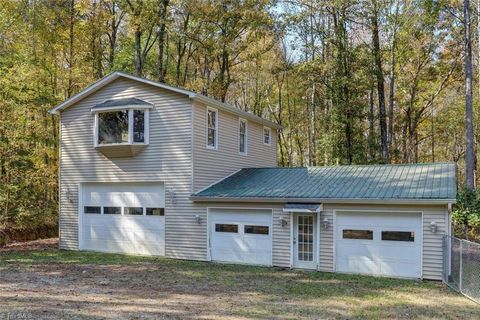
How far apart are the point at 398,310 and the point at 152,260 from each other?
7674 millimetres

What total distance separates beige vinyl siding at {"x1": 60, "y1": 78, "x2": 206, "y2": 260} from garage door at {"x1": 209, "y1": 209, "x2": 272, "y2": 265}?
47 centimetres

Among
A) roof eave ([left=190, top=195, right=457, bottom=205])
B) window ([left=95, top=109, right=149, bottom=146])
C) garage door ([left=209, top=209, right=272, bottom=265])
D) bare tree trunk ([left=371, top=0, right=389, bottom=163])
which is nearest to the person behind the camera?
roof eave ([left=190, top=195, right=457, bottom=205])

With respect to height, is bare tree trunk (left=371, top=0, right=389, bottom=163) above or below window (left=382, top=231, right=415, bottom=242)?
A: above

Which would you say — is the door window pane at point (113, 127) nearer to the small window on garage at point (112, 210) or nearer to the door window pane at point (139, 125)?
the door window pane at point (139, 125)

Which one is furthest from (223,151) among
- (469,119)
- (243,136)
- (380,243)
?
(469,119)

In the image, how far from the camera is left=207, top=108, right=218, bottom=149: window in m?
14.1

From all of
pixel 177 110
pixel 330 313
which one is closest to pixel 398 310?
pixel 330 313

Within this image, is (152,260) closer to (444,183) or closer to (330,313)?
(330,313)

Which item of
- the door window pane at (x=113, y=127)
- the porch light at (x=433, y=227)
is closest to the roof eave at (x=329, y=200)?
the porch light at (x=433, y=227)

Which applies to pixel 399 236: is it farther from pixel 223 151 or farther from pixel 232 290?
pixel 223 151

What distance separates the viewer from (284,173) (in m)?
14.2

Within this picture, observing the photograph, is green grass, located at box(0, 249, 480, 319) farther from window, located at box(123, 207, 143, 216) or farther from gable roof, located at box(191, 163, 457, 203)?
gable roof, located at box(191, 163, 457, 203)

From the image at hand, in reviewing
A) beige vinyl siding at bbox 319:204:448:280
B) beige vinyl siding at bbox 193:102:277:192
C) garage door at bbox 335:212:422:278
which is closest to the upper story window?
beige vinyl siding at bbox 193:102:277:192

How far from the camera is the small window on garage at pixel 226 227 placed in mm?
12766
